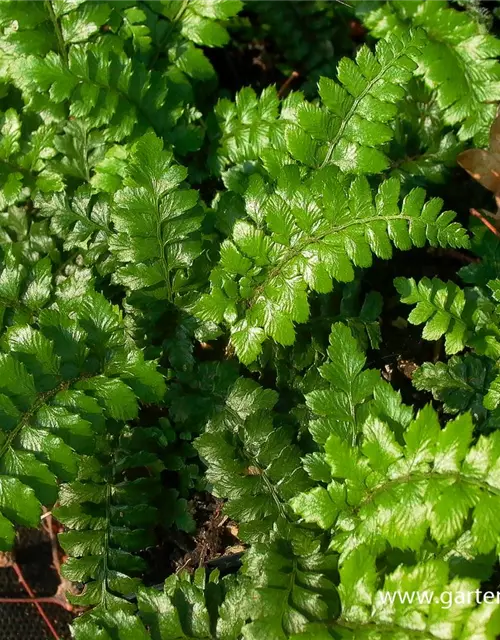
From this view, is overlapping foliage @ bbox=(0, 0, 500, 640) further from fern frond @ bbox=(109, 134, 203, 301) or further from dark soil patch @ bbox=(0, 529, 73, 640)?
dark soil patch @ bbox=(0, 529, 73, 640)

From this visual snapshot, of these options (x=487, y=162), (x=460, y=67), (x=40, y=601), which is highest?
(x=460, y=67)

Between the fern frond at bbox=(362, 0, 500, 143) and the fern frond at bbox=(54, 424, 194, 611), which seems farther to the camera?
the fern frond at bbox=(362, 0, 500, 143)

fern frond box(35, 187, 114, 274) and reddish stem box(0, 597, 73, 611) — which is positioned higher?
fern frond box(35, 187, 114, 274)

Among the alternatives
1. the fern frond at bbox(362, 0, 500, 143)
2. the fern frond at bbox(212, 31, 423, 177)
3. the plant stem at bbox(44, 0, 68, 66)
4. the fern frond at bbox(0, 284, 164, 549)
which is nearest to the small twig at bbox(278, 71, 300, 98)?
the fern frond at bbox(362, 0, 500, 143)

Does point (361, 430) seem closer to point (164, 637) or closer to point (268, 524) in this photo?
point (268, 524)

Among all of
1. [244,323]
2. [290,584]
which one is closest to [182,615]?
[290,584]

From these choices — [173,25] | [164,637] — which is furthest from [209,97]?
[164,637]

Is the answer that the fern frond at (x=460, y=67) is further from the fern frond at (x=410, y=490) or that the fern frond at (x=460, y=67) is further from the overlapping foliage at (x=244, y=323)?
the fern frond at (x=410, y=490)

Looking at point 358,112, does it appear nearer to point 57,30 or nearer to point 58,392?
point 57,30
